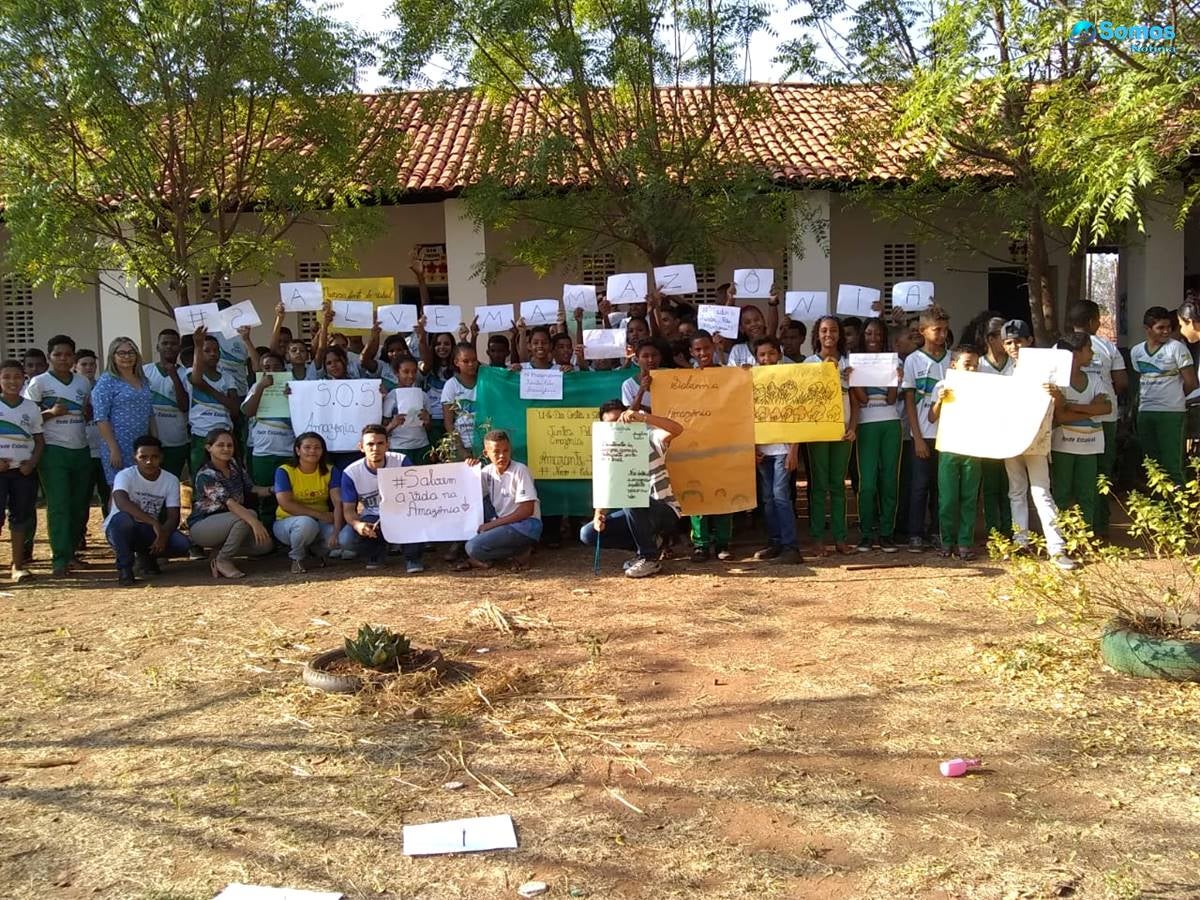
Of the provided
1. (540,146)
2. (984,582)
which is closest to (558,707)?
(984,582)

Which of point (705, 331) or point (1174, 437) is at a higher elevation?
point (705, 331)

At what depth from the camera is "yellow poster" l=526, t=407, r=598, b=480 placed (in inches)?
347

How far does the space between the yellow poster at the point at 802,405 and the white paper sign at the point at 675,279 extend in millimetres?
1140

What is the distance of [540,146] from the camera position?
370 inches

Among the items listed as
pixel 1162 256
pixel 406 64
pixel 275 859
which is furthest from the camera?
pixel 1162 256

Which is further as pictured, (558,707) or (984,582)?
(984,582)

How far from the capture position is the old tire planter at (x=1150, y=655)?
5.02m

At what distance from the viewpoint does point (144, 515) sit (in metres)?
8.10

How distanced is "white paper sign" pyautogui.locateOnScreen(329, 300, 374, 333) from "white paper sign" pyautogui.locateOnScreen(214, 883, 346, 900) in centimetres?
603

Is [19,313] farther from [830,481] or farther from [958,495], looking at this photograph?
[958,495]

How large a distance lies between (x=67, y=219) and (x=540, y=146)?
13.8ft

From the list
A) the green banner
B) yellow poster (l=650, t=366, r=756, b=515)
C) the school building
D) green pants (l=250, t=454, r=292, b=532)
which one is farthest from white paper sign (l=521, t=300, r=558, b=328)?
the school building

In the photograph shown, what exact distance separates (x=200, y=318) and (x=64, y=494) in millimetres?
1821

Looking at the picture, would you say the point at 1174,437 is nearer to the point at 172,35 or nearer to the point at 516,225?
the point at 516,225
